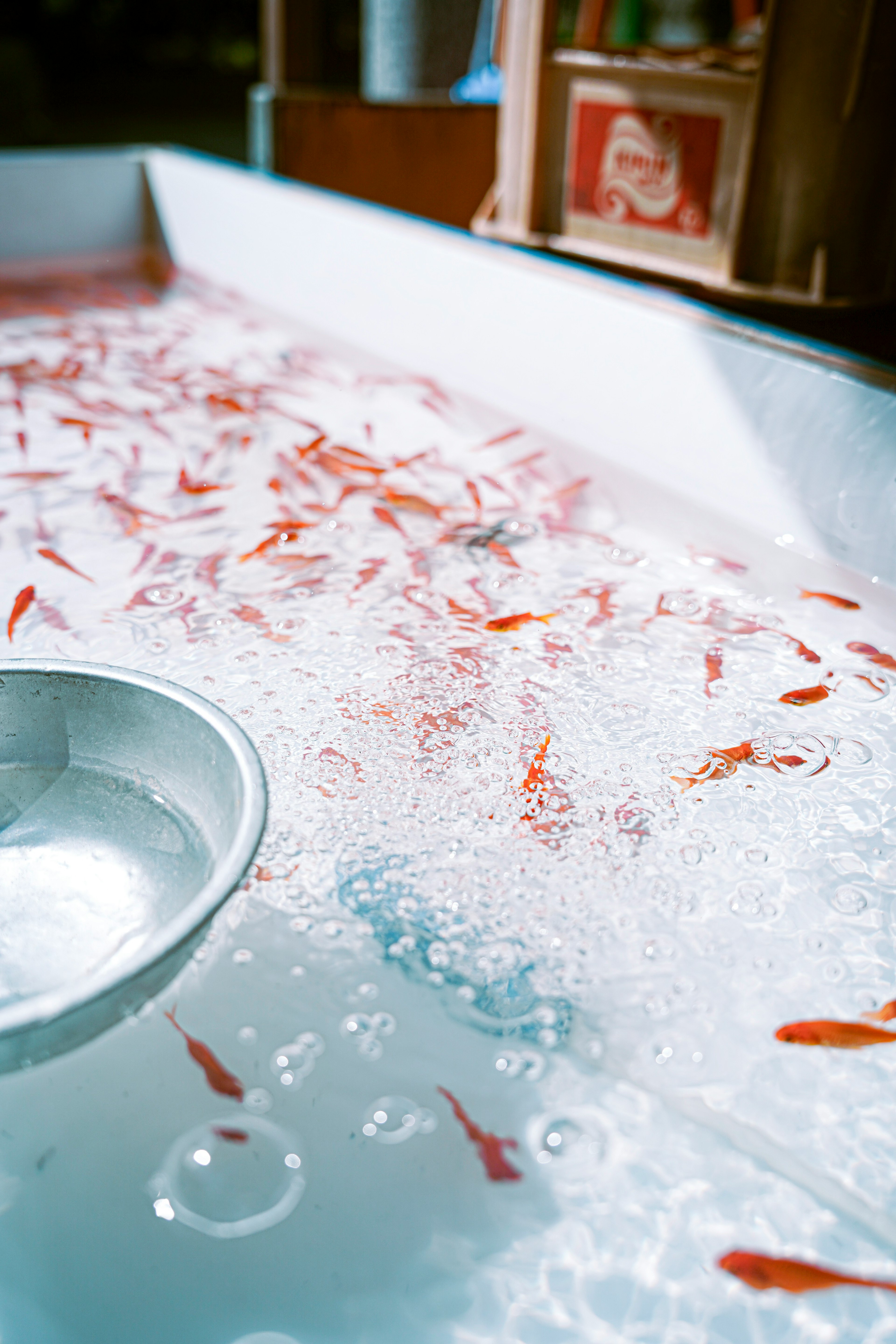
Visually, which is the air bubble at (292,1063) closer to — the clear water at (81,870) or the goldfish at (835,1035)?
the clear water at (81,870)

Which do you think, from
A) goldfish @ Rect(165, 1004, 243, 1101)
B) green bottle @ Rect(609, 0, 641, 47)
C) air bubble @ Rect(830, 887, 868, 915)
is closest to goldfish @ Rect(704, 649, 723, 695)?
air bubble @ Rect(830, 887, 868, 915)

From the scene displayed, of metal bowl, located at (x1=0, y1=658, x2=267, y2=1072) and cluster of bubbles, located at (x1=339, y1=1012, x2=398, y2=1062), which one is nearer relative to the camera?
cluster of bubbles, located at (x1=339, y1=1012, x2=398, y2=1062)

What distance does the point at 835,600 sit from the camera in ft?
4.36

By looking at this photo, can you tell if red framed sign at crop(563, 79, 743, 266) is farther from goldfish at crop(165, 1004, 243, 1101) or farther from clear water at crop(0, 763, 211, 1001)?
goldfish at crop(165, 1004, 243, 1101)

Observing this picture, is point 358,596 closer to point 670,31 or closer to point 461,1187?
point 461,1187

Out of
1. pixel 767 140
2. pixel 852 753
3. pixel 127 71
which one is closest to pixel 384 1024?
pixel 852 753

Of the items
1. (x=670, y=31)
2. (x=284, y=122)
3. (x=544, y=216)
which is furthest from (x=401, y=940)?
(x=670, y=31)

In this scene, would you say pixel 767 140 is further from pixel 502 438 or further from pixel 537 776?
pixel 537 776

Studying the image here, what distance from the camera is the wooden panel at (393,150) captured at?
10.0 feet

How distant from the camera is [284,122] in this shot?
119 inches

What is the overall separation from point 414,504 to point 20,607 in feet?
1.96

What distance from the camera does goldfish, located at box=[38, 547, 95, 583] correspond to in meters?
1.33

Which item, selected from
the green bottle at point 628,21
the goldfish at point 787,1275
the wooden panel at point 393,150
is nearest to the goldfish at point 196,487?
the goldfish at point 787,1275

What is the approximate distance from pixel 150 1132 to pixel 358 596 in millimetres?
735
